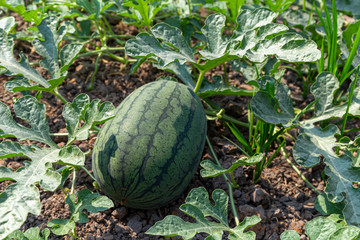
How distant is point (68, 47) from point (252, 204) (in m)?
1.36

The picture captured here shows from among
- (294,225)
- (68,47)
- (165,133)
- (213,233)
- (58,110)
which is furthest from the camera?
(58,110)

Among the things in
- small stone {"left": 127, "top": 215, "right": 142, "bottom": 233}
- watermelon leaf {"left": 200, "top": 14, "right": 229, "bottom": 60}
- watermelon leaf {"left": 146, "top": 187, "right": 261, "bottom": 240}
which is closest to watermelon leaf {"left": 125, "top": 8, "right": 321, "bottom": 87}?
watermelon leaf {"left": 200, "top": 14, "right": 229, "bottom": 60}

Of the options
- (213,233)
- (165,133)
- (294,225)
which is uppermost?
(165,133)

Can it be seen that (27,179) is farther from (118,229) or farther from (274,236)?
(274,236)

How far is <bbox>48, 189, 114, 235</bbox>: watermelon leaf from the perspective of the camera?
72.8 inches

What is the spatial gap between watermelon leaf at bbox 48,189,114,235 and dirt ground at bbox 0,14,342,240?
0.61ft

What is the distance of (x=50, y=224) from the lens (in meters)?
1.86

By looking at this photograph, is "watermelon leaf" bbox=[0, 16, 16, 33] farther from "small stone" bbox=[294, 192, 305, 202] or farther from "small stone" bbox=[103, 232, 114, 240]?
"small stone" bbox=[294, 192, 305, 202]

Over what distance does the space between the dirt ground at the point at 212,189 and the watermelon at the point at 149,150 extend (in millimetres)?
144

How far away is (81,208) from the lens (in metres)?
1.91

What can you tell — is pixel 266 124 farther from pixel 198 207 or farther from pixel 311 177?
pixel 198 207

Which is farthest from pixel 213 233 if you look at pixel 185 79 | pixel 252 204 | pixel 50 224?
pixel 185 79

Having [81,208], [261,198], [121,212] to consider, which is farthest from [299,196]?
[81,208]

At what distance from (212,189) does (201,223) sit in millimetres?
435
